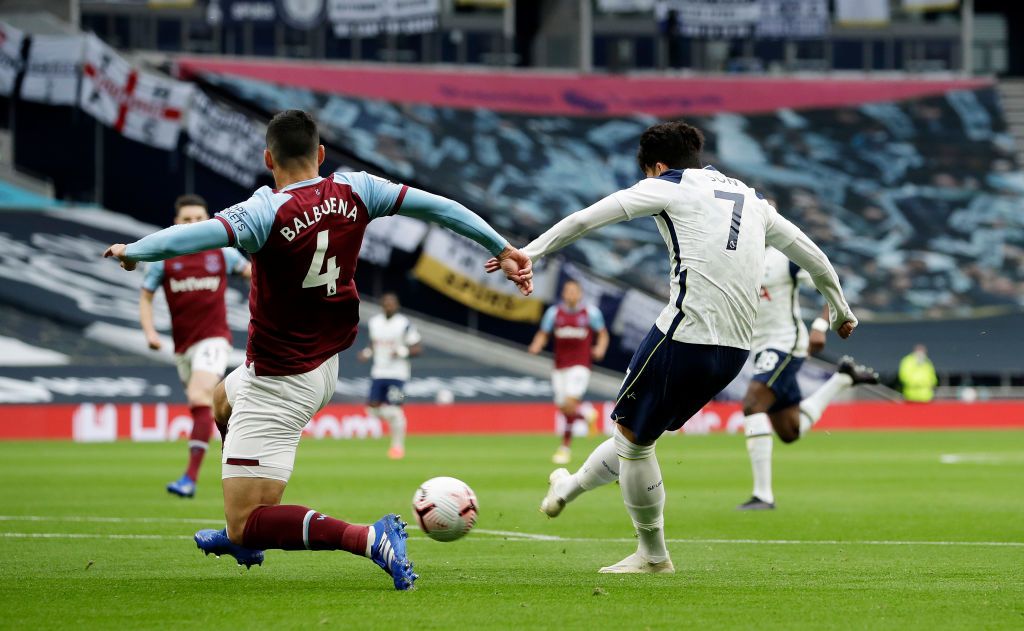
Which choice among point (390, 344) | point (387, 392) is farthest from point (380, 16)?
point (387, 392)

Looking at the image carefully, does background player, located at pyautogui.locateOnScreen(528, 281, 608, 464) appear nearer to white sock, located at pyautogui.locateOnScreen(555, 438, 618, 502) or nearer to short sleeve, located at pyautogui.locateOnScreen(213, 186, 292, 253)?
white sock, located at pyautogui.locateOnScreen(555, 438, 618, 502)

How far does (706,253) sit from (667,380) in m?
0.67

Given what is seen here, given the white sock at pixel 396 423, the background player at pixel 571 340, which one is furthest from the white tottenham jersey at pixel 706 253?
the white sock at pixel 396 423

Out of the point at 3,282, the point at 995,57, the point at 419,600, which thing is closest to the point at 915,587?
the point at 419,600

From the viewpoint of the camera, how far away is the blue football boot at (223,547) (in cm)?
780

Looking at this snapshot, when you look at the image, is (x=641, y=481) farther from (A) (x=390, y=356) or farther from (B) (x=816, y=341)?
(A) (x=390, y=356)

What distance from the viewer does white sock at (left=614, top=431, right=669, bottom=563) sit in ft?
26.5

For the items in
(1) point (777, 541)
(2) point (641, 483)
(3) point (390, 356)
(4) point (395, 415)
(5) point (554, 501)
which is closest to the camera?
(2) point (641, 483)

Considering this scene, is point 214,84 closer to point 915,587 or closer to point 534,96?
point 534,96

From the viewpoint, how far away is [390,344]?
79.4 ft

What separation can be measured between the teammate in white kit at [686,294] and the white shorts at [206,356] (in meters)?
6.76

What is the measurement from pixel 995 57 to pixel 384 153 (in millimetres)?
22819

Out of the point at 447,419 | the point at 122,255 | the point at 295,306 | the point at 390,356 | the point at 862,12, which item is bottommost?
the point at 447,419

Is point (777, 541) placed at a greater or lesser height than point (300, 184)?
lesser
